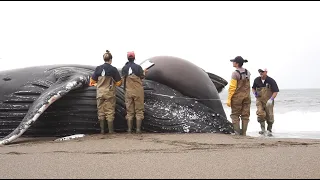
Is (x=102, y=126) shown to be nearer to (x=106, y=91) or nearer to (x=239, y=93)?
(x=106, y=91)

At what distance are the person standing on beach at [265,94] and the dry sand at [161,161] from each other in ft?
19.4

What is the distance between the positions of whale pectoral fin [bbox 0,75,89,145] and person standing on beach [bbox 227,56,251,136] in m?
3.16

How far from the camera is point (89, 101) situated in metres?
8.25

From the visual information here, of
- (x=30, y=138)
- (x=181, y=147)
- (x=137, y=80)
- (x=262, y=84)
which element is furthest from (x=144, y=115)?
(x=262, y=84)

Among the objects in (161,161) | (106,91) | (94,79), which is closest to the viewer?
(161,161)

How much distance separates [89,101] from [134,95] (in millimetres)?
986

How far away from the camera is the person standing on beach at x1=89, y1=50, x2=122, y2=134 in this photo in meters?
7.92

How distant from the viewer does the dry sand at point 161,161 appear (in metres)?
3.73

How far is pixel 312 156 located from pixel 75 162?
2.77 m

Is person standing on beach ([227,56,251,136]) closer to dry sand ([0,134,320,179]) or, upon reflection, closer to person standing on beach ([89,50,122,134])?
person standing on beach ([89,50,122,134])

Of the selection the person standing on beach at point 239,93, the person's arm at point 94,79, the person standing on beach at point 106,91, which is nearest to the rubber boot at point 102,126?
the person standing on beach at point 106,91

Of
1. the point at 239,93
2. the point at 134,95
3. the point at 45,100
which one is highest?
the point at 239,93

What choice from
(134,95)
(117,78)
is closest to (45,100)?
(117,78)

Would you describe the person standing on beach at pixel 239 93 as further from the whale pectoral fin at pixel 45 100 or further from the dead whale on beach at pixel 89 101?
the whale pectoral fin at pixel 45 100
